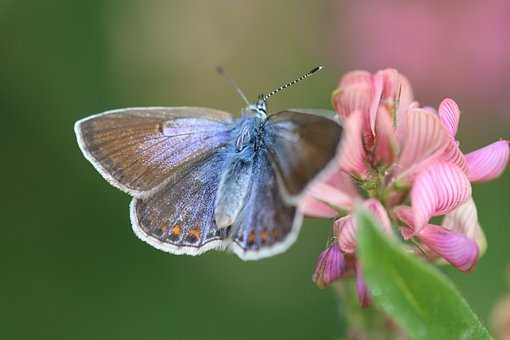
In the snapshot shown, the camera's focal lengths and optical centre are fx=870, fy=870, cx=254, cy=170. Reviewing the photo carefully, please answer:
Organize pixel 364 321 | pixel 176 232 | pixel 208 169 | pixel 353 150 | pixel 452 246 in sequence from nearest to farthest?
pixel 452 246, pixel 353 150, pixel 364 321, pixel 176 232, pixel 208 169

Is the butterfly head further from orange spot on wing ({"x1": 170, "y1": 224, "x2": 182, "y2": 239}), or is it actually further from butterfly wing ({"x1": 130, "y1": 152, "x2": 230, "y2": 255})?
orange spot on wing ({"x1": 170, "y1": 224, "x2": 182, "y2": 239})

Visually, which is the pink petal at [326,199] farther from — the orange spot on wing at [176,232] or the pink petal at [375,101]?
the orange spot on wing at [176,232]

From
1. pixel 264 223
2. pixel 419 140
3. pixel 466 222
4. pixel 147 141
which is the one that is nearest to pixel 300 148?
pixel 264 223

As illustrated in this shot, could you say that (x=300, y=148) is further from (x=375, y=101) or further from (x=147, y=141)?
(x=147, y=141)

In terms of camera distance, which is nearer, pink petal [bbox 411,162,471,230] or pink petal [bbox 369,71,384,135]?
pink petal [bbox 411,162,471,230]

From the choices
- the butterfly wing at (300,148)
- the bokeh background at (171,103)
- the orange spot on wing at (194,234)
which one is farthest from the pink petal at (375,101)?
the bokeh background at (171,103)

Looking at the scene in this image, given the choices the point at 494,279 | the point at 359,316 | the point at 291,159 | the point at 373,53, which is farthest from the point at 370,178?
the point at 373,53

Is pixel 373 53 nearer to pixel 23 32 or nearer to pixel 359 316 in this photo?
pixel 23 32

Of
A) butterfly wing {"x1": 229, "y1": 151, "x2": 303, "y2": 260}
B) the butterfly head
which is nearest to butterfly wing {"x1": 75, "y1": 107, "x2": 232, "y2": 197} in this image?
the butterfly head
